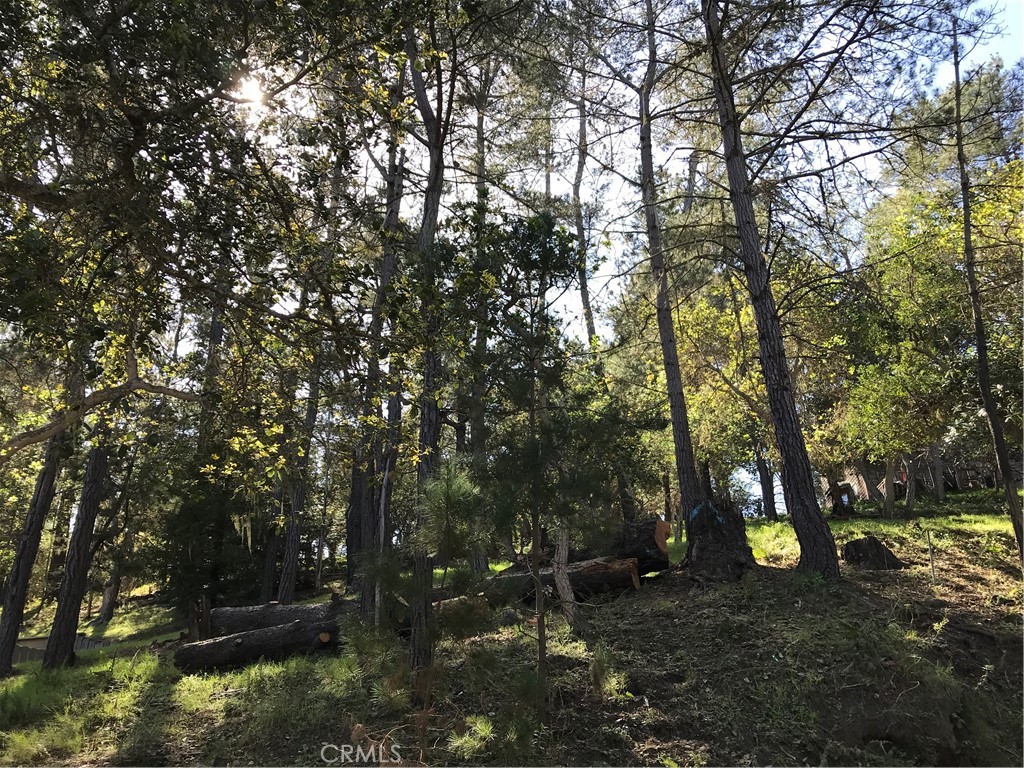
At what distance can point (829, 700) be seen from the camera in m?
4.21

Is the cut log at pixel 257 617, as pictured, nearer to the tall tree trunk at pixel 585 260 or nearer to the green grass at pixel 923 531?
the tall tree trunk at pixel 585 260

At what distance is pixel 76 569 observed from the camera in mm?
10352

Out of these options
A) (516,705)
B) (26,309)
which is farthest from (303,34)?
(516,705)

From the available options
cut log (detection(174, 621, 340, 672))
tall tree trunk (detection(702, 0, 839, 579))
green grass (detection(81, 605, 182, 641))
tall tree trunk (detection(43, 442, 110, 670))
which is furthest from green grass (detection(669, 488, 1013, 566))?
green grass (detection(81, 605, 182, 641))

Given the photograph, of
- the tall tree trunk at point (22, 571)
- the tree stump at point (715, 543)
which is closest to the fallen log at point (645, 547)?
the tree stump at point (715, 543)

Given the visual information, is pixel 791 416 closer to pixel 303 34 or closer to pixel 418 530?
pixel 418 530

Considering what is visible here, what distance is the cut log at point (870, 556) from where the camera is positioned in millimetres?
7383

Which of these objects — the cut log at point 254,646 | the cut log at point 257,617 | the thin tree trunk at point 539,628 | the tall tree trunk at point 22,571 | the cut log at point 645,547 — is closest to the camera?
the thin tree trunk at point 539,628

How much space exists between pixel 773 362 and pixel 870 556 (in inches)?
120

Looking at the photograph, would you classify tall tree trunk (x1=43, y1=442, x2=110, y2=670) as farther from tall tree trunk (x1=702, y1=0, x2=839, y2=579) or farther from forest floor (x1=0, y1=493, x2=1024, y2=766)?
tall tree trunk (x1=702, y1=0, x2=839, y2=579)

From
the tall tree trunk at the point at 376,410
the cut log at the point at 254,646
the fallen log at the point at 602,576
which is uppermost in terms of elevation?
the tall tree trunk at the point at 376,410

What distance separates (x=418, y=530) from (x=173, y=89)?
323 cm

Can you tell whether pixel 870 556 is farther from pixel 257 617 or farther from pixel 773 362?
pixel 257 617

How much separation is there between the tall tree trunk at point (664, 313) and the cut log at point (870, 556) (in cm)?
201
